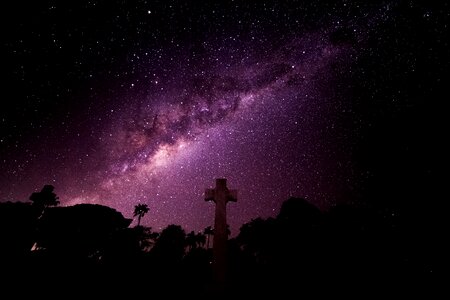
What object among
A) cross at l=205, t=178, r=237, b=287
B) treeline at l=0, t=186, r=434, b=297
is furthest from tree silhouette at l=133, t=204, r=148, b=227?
cross at l=205, t=178, r=237, b=287

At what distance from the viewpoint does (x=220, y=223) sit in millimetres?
6457

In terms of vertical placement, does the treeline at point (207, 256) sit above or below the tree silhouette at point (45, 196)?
below

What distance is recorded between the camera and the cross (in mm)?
5801

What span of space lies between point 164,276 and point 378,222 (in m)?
17.1

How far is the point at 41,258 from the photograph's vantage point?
18859 mm

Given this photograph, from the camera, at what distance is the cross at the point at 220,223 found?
5.80 meters

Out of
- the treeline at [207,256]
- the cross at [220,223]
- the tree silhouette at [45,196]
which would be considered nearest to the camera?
the cross at [220,223]

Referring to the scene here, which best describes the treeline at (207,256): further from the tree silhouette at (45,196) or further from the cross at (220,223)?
the tree silhouette at (45,196)

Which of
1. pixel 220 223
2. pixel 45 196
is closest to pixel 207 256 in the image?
pixel 45 196

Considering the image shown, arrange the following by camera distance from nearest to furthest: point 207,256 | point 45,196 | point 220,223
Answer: point 220,223 < point 207,256 < point 45,196

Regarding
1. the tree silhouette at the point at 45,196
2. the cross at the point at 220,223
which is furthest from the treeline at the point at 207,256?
the tree silhouette at the point at 45,196

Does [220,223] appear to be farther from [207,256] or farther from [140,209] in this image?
[140,209]

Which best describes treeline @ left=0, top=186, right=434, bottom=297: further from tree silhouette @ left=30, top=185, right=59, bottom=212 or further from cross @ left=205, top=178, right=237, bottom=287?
tree silhouette @ left=30, top=185, right=59, bottom=212

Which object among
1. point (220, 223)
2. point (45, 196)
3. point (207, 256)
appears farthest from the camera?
point (45, 196)
